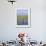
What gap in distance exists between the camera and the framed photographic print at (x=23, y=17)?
6535 mm

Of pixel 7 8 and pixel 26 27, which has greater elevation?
pixel 7 8

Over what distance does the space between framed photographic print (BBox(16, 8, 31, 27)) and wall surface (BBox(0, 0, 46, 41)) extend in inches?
5.5

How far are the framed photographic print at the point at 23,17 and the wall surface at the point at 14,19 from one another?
139 millimetres

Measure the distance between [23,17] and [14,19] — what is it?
1.40 ft

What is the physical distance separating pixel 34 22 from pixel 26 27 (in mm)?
439

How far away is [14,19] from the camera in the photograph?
21.4 ft

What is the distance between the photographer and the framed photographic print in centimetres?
654

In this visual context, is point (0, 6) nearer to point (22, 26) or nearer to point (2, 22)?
point (2, 22)

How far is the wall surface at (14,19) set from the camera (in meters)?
6.48

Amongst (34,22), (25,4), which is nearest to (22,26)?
(34,22)

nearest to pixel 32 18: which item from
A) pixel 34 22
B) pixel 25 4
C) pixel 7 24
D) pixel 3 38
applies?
pixel 34 22

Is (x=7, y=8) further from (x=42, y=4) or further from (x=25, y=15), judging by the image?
(x=42, y=4)

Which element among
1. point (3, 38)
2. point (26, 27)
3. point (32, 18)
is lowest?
point (3, 38)

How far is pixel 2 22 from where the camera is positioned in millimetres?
6480
